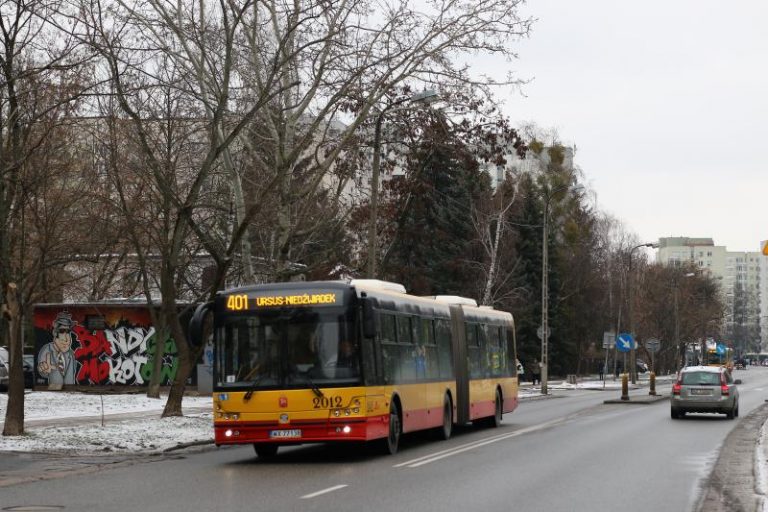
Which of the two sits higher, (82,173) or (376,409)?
(82,173)

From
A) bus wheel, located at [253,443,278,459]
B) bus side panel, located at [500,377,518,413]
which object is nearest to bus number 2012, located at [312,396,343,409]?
bus wheel, located at [253,443,278,459]

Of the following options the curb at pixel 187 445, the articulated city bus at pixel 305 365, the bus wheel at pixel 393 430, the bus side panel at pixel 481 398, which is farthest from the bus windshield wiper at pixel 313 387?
the bus side panel at pixel 481 398

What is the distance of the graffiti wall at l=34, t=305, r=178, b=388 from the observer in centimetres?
4591

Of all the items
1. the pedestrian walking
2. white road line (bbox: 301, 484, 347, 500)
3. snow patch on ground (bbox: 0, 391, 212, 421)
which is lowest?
the pedestrian walking

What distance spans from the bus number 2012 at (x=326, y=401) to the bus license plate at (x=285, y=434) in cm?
49

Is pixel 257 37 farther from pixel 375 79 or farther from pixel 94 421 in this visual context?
pixel 94 421

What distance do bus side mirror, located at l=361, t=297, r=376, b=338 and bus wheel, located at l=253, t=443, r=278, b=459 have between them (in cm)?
288

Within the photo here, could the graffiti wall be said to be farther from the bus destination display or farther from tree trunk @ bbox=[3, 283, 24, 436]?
the bus destination display

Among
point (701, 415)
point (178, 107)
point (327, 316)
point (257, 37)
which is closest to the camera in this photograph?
point (327, 316)

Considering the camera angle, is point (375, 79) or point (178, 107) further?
point (178, 107)

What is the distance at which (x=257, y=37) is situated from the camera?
29625 millimetres

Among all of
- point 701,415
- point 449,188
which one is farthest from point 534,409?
point 449,188

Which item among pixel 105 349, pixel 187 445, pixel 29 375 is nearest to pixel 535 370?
pixel 105 349

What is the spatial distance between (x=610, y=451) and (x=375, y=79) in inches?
411
